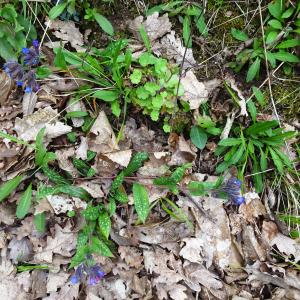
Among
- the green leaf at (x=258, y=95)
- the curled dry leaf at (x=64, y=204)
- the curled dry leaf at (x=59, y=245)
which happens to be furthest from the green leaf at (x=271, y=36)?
the curled dry leaf at (x=59, y=245)

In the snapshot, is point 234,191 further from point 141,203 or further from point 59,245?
point 59,245

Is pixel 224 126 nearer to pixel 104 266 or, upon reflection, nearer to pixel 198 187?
pixel 198 187

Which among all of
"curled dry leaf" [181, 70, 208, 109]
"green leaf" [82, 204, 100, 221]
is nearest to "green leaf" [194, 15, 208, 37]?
"curled dry leaf" [181, 70, 208, 109]

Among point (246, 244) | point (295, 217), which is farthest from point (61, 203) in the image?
point (295, 217)

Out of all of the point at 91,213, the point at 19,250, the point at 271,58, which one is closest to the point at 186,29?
the point at 271,58

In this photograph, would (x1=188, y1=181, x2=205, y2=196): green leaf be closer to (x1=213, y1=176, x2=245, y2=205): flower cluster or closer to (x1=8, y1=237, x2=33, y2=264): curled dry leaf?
(x1=213, y1=176, x2=245, y2=205): flower cluster

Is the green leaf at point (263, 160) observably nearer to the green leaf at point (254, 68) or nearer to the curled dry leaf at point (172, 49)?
the green leaf at point (254, 68)
